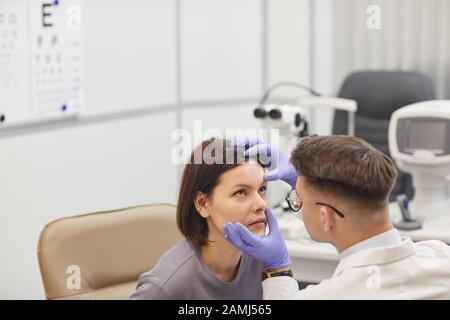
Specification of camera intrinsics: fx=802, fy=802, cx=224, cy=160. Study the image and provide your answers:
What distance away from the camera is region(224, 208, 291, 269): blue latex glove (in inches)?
69.3

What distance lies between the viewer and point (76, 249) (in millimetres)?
2211

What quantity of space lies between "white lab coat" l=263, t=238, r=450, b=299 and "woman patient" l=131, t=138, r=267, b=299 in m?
0.34

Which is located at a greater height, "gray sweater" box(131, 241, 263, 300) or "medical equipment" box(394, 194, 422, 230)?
"gray sweater" box(131, 241, 263, 300)

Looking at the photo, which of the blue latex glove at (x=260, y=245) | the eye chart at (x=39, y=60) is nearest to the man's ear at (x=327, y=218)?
the blue latex glove at (x=260, y=245)

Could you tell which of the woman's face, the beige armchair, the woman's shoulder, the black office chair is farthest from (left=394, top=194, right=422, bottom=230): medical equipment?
the woman's shoulder

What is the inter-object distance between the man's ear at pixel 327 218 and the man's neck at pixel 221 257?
0.37m

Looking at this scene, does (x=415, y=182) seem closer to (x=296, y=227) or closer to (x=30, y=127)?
(x=296, y=227)

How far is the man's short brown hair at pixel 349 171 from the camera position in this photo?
5.16 ft

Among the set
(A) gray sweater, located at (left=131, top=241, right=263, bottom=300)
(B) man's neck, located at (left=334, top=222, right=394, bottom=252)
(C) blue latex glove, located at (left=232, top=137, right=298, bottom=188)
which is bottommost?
(A) gray sweater, located at (left=131, top=241, right=263, bottom=300)

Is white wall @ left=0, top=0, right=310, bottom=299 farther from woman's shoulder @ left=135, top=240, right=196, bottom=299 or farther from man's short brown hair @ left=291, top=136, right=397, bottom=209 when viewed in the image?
man's short brown hair @ left=291, top=136, right=397, bottom=209

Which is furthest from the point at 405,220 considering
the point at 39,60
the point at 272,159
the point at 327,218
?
the point at 39,60

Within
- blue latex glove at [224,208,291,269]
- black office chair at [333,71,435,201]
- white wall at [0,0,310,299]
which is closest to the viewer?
blue latex glove at [224,208,291,269]

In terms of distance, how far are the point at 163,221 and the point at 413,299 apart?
986 millimetres

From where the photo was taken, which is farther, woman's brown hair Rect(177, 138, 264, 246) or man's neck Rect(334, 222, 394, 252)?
woman's brown hair Rect(177, 138, 264, 246)
